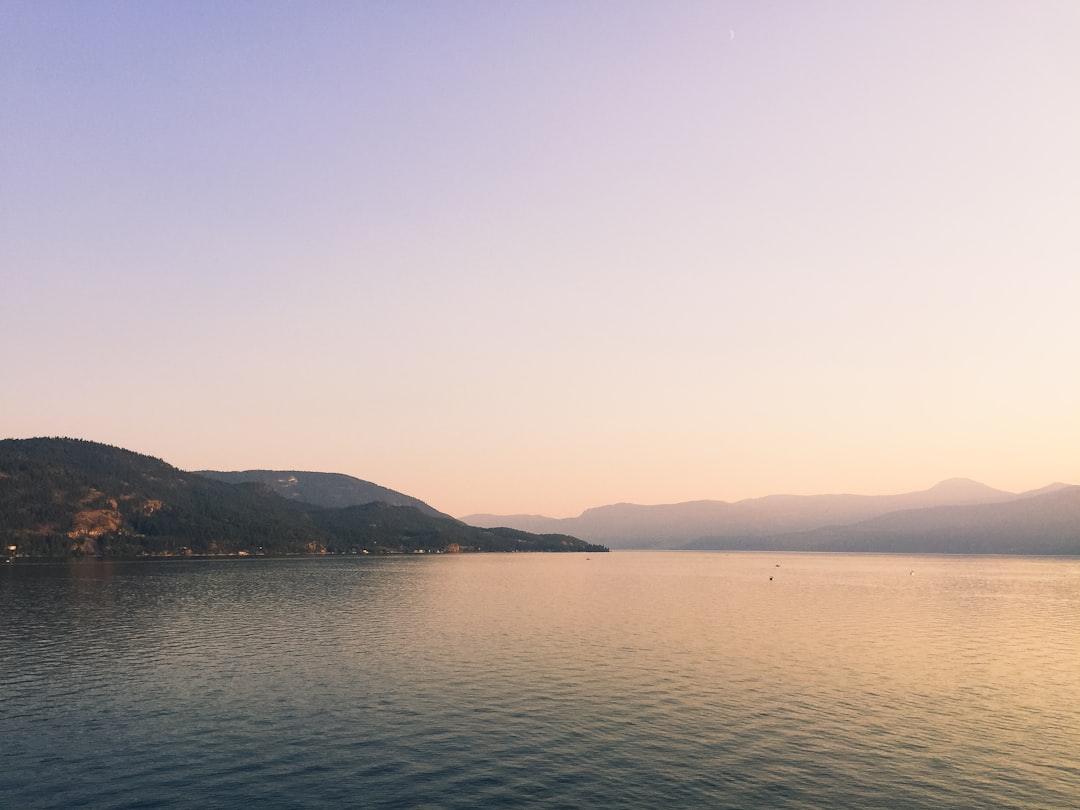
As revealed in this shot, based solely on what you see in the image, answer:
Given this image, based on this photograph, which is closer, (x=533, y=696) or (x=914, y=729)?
(x=914, y=729)

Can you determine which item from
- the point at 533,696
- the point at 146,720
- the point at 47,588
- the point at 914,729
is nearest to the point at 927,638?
the point at 914,729

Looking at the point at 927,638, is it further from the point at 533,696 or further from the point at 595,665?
the point at 533,696

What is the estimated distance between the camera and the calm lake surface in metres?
43.7

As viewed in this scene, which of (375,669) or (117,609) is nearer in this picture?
(375,669)

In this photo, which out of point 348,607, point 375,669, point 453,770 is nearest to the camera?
point 453,770

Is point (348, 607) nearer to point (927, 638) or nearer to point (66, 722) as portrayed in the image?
point (66, 722)

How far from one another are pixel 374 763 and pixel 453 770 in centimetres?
629

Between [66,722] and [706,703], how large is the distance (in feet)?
199

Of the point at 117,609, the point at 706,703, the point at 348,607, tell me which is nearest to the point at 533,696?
the point at 706,703

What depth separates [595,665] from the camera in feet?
278

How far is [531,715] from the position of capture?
6062 centimetres

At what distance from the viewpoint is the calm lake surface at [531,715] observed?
43.7 m

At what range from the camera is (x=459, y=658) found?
89125 millimetres

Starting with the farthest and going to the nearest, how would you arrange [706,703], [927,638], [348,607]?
1. [348,607]
2. [927,638]
3. [706,703]
